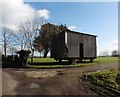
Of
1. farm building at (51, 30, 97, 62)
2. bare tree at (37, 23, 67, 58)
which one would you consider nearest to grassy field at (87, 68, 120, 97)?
farm building at (51, 30, 97, 62)

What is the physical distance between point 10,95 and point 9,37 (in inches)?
1832

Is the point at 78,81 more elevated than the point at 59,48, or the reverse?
the point at 59,48

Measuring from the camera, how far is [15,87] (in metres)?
15.5

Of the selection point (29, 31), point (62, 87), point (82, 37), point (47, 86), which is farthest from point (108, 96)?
point (29, 31)

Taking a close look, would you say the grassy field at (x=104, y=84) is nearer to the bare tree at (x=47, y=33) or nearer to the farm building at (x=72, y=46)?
the farm building at (x=72, y=46)

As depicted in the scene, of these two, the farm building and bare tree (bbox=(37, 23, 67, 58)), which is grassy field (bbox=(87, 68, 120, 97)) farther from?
bare tree (bbox=(37, 23, 67, 58))

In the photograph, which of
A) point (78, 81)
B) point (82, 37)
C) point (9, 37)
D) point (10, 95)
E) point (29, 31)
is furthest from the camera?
point (9, 37)

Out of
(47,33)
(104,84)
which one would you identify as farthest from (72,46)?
(47,33)

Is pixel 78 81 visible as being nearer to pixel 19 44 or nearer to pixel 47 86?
pixel 47 86

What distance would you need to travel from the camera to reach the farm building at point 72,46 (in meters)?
35.8

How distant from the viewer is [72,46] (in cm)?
3662

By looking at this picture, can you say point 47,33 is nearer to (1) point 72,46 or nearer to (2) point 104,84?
(1) point 72,46

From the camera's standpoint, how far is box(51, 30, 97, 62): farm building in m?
35.8

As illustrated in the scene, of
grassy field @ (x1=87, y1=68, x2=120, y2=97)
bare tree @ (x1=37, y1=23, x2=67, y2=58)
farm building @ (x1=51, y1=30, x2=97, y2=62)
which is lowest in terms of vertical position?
grassy field @ (x1=87, y1=68, x2=120, y2=97)
